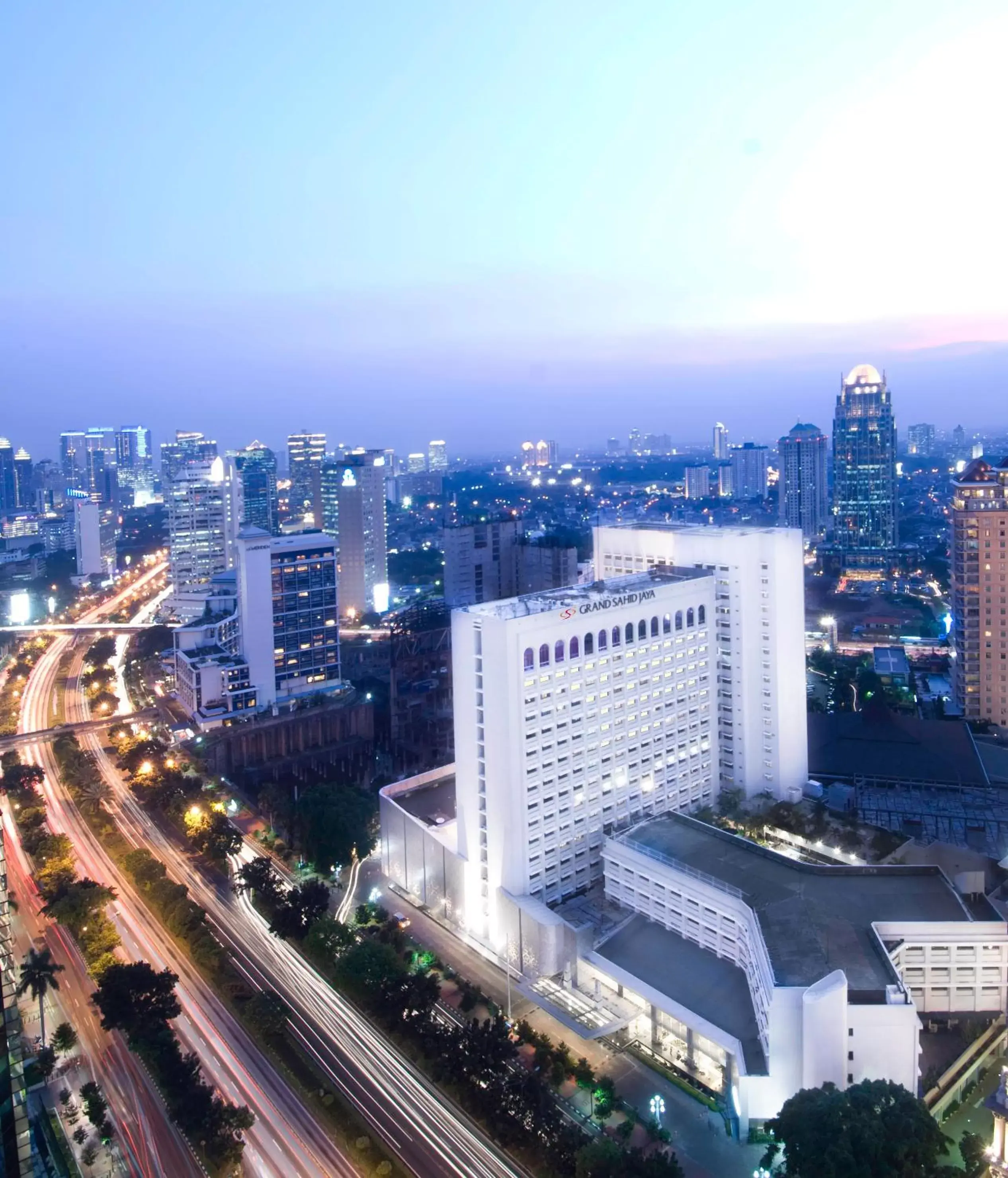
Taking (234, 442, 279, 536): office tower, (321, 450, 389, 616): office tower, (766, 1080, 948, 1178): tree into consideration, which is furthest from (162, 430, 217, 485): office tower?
(766, 1080, 948, 1178): tree

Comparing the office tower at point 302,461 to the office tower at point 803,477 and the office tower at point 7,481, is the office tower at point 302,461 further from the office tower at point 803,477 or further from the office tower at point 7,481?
the office tower at point 803,477

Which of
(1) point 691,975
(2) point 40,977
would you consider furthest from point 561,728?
(2) point 40,977

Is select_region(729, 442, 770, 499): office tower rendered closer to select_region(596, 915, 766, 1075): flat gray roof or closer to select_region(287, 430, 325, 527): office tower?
select_region(287, 430, 325, 527): office tower

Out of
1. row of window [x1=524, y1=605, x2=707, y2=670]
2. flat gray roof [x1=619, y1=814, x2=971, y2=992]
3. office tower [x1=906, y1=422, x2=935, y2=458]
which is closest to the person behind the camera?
flat gray roof [x1=619, y1=814, x2=971, y2=992]

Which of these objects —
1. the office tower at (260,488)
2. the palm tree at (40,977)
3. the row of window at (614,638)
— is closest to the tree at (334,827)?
the palm tree at (40,977)

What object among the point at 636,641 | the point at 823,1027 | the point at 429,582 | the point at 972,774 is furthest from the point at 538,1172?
the point at 429,582

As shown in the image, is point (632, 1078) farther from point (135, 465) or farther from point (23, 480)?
→ point (135, 465)
